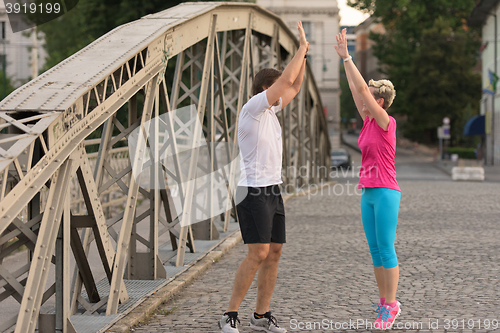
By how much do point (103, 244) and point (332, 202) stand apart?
37.9ft

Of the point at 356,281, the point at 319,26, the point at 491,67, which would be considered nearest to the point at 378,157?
the point at 356,281

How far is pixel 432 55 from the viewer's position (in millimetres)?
54844

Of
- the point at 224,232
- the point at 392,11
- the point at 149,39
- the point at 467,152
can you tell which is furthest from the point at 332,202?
the point at 392,11

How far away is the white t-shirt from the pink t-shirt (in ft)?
2.26

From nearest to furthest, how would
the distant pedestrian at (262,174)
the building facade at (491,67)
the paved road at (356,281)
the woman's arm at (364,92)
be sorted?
the distant pedestrian at (262,174), the woman's arm at (364,92), the paved road at (356,281), the building facade at (491,67)

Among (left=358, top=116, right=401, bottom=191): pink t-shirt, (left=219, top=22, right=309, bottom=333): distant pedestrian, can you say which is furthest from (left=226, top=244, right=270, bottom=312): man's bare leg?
(left=358, top=116, right=401, bottom=191): pink t-shirt

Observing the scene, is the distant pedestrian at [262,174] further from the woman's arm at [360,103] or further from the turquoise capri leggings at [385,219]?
the turquoise capri leggings at [385,219]

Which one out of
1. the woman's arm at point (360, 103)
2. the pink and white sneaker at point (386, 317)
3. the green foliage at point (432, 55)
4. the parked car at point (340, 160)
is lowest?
the parked car at point (340, 160)

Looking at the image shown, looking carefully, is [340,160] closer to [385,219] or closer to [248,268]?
[385,219]

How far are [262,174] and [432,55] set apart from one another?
5302cm

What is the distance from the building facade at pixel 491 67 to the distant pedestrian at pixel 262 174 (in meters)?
37.5

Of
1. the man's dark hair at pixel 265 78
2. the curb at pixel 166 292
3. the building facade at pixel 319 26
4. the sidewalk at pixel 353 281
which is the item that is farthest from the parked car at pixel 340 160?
the man's dark hair at pixel 265 78

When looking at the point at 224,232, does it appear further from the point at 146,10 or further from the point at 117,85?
the point at 146,10

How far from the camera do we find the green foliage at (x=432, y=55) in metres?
53.9
